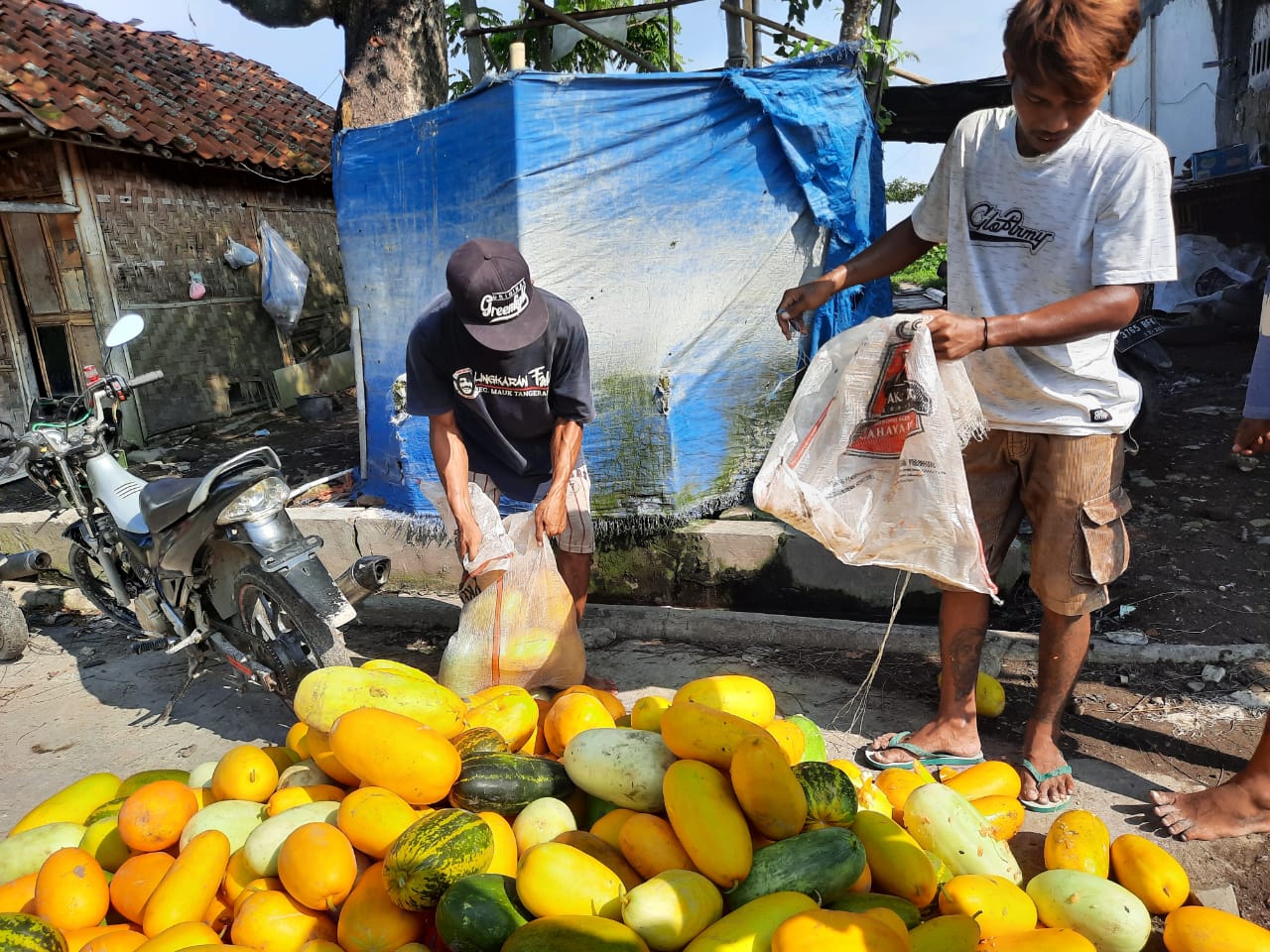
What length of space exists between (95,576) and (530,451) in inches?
99.5

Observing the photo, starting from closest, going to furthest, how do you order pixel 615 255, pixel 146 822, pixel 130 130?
1. pixel 146 822
2. pixel 615 255
3. pixel 130 130

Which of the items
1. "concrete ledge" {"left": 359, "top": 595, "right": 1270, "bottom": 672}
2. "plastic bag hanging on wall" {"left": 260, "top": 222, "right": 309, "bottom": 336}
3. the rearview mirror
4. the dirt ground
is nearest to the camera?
the dirt ground

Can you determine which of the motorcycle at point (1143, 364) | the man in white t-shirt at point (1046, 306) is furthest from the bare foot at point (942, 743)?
the motorcycle at point (1143, 364)

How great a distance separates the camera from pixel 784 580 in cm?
440

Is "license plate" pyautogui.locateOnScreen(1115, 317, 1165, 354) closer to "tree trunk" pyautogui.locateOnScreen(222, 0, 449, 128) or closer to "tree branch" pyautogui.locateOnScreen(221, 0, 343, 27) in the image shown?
"tree trunk" pyautogui.locateOnScreen(222, 0, 449, 128)

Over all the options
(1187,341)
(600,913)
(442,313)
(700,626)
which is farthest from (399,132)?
(1187,341)

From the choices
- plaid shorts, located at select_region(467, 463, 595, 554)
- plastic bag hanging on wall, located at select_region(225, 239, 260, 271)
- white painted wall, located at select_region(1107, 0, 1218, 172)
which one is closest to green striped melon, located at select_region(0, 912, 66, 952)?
plaid shorts, located at select_region(467, 463, 595, 554)

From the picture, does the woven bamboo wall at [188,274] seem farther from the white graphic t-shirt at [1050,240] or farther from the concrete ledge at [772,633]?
the white graphic t-shirt at [1050,240]

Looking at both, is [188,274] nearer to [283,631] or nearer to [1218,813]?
[283,631]

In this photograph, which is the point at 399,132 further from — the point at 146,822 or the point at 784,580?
the point at 146,822

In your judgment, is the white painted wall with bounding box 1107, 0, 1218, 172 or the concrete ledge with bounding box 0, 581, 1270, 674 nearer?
the concrete ledge with bounding box 0, 581, 1270, 674

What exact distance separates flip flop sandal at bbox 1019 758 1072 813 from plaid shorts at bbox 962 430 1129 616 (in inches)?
19.7

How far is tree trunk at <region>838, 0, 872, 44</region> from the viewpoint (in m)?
5.20

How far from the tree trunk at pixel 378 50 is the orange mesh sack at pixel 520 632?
12.9 feet
